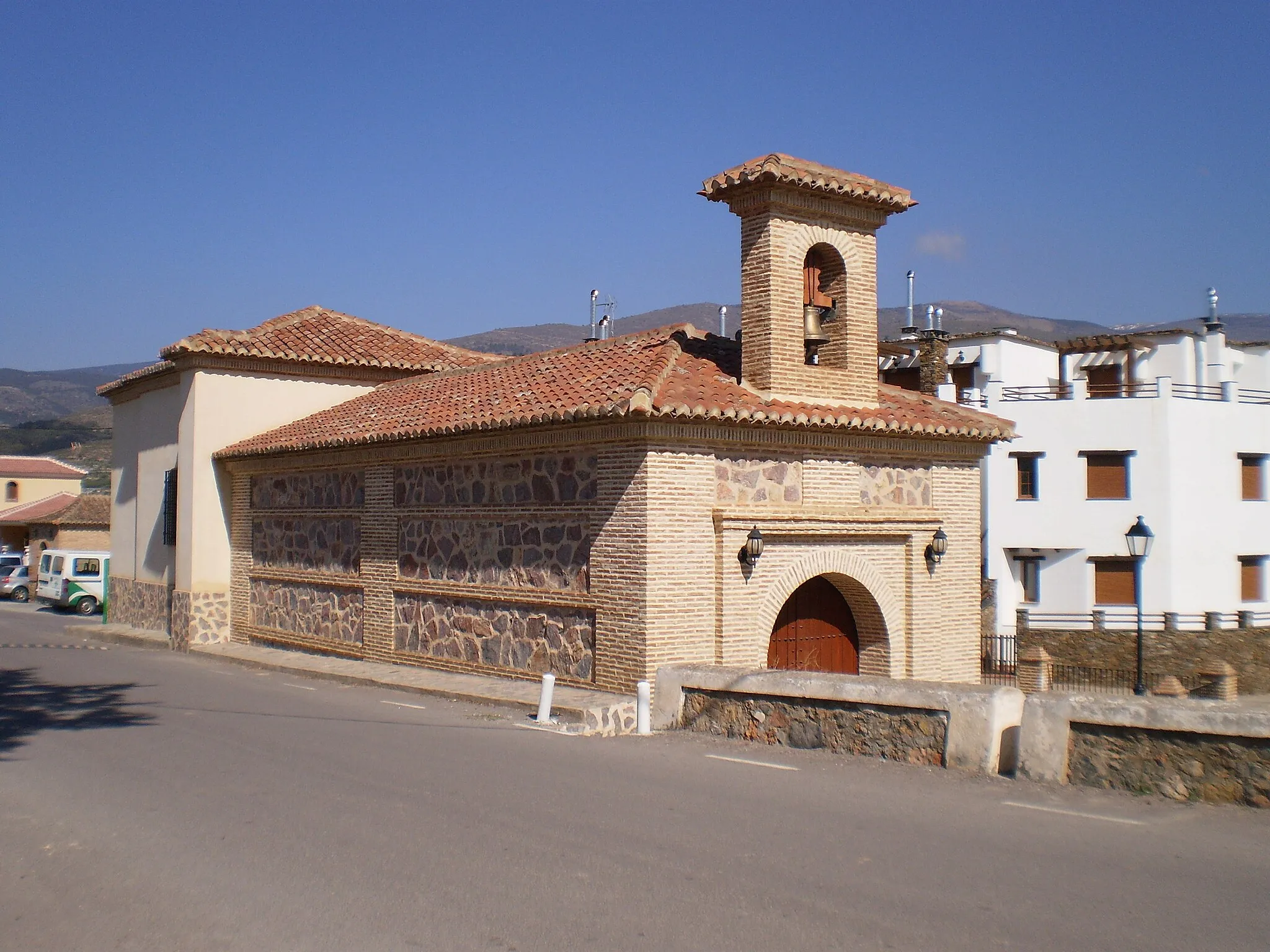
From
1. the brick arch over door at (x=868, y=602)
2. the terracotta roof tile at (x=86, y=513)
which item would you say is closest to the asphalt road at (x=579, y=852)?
the brick arch over door at (x=868, y=602)

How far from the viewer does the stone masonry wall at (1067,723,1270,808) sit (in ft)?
24.6

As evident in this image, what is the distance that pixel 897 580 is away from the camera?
14.6 meters

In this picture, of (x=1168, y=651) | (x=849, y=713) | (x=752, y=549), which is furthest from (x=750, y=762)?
(x=1168, y=651)

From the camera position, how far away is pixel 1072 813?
7559 mm

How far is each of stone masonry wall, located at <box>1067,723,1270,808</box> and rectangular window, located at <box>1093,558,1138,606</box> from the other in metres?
25.2

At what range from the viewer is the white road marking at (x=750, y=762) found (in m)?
9.34

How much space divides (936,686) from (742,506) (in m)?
4.00

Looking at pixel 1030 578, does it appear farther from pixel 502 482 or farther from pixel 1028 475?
pixel 502 482

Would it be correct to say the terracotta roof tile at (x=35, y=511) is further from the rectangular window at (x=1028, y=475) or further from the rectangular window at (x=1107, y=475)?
the rectangular window at (x=1107, y=475)

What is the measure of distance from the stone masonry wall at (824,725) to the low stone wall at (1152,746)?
36.6 inches

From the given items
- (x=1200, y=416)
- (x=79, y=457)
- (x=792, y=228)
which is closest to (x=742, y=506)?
(x=792, y=228)

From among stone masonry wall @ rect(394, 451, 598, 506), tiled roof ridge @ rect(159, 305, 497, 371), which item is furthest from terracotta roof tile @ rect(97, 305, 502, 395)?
stone masonry wall @ rect(394, 451, 598, 506)

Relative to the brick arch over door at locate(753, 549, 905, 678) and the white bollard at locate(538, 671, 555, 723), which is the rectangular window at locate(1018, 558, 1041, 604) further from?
the white bollard at locate(538, 671, 555, 723)

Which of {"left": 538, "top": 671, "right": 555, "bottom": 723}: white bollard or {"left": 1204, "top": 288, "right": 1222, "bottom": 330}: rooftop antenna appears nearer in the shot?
{"left": 538, "top": 671, "right": 555, "bottom": 723}: white bollard
